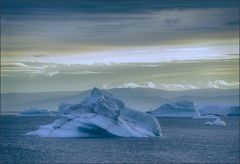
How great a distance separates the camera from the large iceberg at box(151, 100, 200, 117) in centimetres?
8581

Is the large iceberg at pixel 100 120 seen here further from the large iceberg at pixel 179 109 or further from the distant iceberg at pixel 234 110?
the distant iceberg at pixel 234 110

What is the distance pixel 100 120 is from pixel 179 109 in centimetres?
5166

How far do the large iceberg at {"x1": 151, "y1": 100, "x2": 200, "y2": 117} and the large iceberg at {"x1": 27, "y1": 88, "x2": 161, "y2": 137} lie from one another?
37.3 m

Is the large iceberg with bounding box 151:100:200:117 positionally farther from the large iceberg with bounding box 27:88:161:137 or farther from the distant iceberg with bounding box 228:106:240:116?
the large iceberg with bounding box 27:88:161:137

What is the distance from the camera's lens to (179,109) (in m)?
90.9

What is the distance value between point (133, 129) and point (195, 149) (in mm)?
8843


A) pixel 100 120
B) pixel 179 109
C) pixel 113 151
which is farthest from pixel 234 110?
pixel 113 151

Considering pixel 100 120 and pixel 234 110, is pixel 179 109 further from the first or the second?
pixel 100 120

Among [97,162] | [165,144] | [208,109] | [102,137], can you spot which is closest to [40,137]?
[102,137]

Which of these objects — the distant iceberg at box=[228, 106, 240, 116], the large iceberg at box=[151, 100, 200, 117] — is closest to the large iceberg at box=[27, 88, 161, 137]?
the large iceberg at box=[151, 100, 200, 117]

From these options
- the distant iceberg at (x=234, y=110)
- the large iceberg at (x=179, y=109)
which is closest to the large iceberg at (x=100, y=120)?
the large iceberg at (x=179, y=109)

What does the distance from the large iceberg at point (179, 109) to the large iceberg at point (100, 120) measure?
1469 inches

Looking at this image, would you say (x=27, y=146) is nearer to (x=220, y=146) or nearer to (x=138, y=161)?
(x=138, y=161)

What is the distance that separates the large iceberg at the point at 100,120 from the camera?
133 feet
